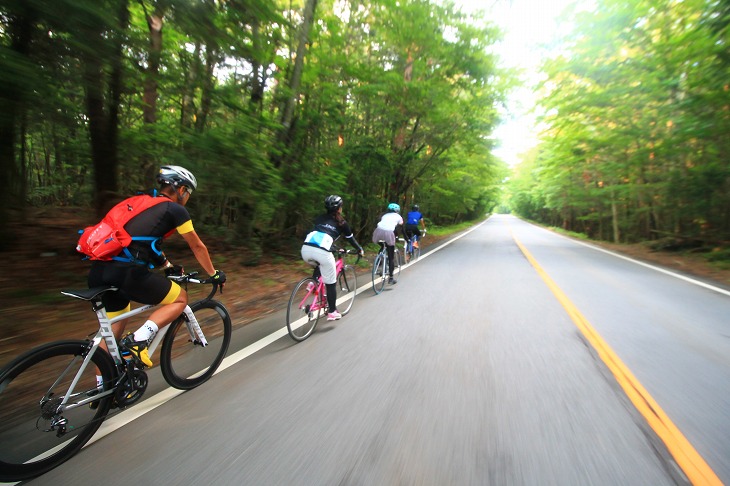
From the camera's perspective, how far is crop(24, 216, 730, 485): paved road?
212 cm

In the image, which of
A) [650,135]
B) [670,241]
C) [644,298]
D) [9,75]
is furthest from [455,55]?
[9,75]

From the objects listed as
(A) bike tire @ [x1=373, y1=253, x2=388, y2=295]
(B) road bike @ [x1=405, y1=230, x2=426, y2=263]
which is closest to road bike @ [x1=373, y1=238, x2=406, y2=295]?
(A) bike tire @ [x1=373, y1=253, x2=388, y2=295]

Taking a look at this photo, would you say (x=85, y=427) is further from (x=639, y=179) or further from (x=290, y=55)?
(x=639, y=179)

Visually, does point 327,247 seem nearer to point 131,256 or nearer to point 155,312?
point 155,312

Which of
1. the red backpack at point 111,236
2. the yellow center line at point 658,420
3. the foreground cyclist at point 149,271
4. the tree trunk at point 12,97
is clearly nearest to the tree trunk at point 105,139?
the tree trunk at point 12,97

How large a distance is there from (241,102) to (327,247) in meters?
5.41

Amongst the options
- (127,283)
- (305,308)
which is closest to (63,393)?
(127,283)

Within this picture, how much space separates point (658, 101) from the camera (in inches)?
489

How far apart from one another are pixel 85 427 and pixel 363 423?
1.89 m

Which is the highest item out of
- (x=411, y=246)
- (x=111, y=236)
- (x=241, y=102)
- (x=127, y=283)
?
(x=241, y=102)

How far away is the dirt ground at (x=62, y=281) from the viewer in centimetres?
423

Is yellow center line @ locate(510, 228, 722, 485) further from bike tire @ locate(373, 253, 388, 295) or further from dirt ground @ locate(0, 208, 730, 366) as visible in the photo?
dirt ground @ locate(0, 208, 730, 366)

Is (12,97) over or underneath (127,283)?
over

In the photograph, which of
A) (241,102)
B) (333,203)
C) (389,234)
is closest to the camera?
(333,203)
